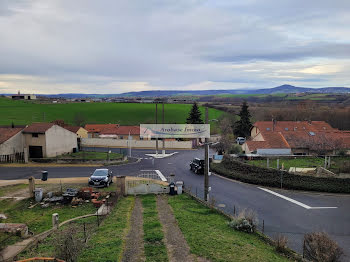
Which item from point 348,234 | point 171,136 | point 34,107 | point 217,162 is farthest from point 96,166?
point 34,107

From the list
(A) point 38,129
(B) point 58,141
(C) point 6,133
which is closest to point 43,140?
(A) point 38,129

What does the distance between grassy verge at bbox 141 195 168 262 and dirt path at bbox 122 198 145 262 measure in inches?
8.0

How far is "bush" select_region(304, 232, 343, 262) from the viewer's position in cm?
1090

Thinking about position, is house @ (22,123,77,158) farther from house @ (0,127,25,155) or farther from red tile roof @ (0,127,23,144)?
red tile roof @ (0,127,23,144)

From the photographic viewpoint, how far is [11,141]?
3378 cm

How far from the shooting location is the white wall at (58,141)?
1396 inches

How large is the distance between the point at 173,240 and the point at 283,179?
52.8ft

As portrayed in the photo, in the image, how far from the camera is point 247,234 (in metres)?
13.6

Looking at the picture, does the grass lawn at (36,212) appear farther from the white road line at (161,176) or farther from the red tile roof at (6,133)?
the red tile roof at (6,133)

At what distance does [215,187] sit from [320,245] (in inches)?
531

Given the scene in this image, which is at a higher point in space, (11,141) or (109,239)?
(11,141)

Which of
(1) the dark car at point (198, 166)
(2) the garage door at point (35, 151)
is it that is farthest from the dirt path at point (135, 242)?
(2) the garage door at point (35, 151)

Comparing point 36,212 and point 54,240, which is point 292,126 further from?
point 54,240

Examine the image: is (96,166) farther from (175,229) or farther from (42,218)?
(175,229)
